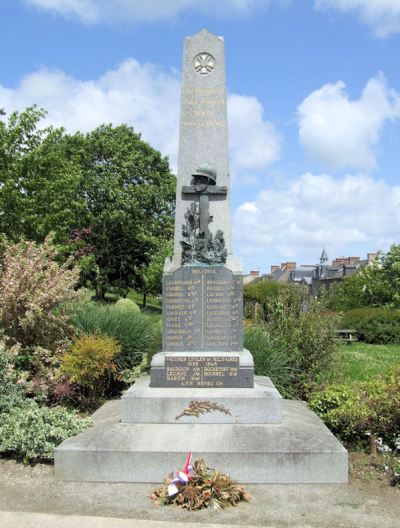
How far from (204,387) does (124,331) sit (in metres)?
3.33

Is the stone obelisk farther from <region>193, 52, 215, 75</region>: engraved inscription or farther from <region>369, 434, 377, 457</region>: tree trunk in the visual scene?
<region>369, 434, 377, 457</region>: tree trunk

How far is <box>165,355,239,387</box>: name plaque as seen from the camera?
6.88 meters

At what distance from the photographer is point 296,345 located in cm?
973

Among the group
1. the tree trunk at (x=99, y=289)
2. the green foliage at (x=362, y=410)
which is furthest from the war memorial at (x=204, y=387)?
the tree trunk at (x=99, y=289)

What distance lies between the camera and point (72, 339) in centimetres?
995

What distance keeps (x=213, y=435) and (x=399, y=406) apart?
2.48 meters

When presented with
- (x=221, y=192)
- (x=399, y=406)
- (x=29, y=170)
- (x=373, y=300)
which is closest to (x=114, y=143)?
(x=29, y=170)

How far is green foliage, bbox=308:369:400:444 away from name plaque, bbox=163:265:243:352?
1.65m

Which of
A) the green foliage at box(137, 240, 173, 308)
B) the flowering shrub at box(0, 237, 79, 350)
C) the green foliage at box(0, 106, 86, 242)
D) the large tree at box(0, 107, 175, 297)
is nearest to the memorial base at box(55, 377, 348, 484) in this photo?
the flowering shrub at box(0, 237, 79, 350)

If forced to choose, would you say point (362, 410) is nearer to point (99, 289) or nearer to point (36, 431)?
point (36, 431)

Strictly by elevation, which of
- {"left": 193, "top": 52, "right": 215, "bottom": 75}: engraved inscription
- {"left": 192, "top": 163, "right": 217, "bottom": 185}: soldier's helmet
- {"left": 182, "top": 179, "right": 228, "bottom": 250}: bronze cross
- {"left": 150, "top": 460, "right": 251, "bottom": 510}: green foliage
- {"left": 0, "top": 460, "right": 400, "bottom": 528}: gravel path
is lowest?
{"left": 0, "top": 460, "right": 400, "bottom": 528}: gravel path

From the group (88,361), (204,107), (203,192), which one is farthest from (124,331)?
(204,107)

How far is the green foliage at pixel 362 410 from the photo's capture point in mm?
6754

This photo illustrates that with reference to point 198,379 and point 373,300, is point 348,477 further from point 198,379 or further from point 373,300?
point 373,300
